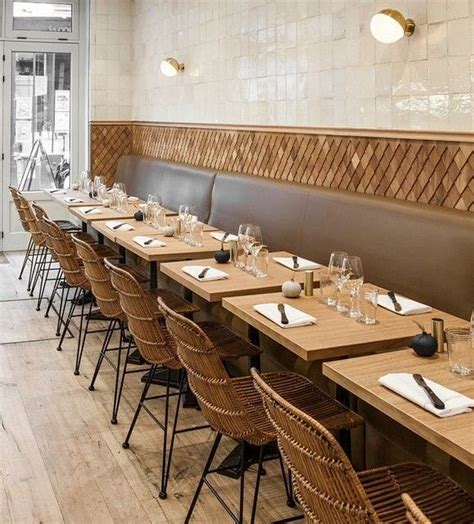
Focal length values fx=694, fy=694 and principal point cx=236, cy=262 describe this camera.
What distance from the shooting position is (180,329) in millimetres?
2613

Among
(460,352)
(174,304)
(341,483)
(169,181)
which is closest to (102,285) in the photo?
(174,304)

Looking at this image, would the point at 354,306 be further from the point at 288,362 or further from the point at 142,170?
the point at 142,170

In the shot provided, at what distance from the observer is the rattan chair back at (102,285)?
4012mm

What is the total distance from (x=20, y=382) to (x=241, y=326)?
152 centimetres

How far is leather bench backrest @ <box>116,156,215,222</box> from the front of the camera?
6.28m

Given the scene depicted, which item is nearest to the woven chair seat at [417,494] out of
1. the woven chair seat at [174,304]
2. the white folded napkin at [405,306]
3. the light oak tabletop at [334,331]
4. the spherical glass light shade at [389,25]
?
the light oak tabletop at [334,331]

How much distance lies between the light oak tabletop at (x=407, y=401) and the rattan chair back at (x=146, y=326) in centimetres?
116

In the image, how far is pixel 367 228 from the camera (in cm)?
402

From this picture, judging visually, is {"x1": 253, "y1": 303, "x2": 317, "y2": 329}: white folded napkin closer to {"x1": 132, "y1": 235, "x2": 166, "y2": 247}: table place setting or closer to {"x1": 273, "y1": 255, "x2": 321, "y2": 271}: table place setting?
{"x1": 273, "y1": 255, "x2": 321, "y2": 271}: table place setting

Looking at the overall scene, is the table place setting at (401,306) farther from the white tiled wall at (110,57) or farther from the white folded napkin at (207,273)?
the white tiled wall at (110,57)

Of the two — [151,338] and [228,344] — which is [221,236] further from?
[151,338]

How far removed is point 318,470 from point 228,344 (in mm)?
1762

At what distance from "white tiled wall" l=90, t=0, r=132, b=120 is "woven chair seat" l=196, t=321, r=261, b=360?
5755 millimetres

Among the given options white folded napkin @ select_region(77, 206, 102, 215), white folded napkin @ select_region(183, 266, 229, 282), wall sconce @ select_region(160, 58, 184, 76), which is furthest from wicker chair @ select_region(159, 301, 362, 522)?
wall sconce @ select_region(160, 58, 184, 76)
